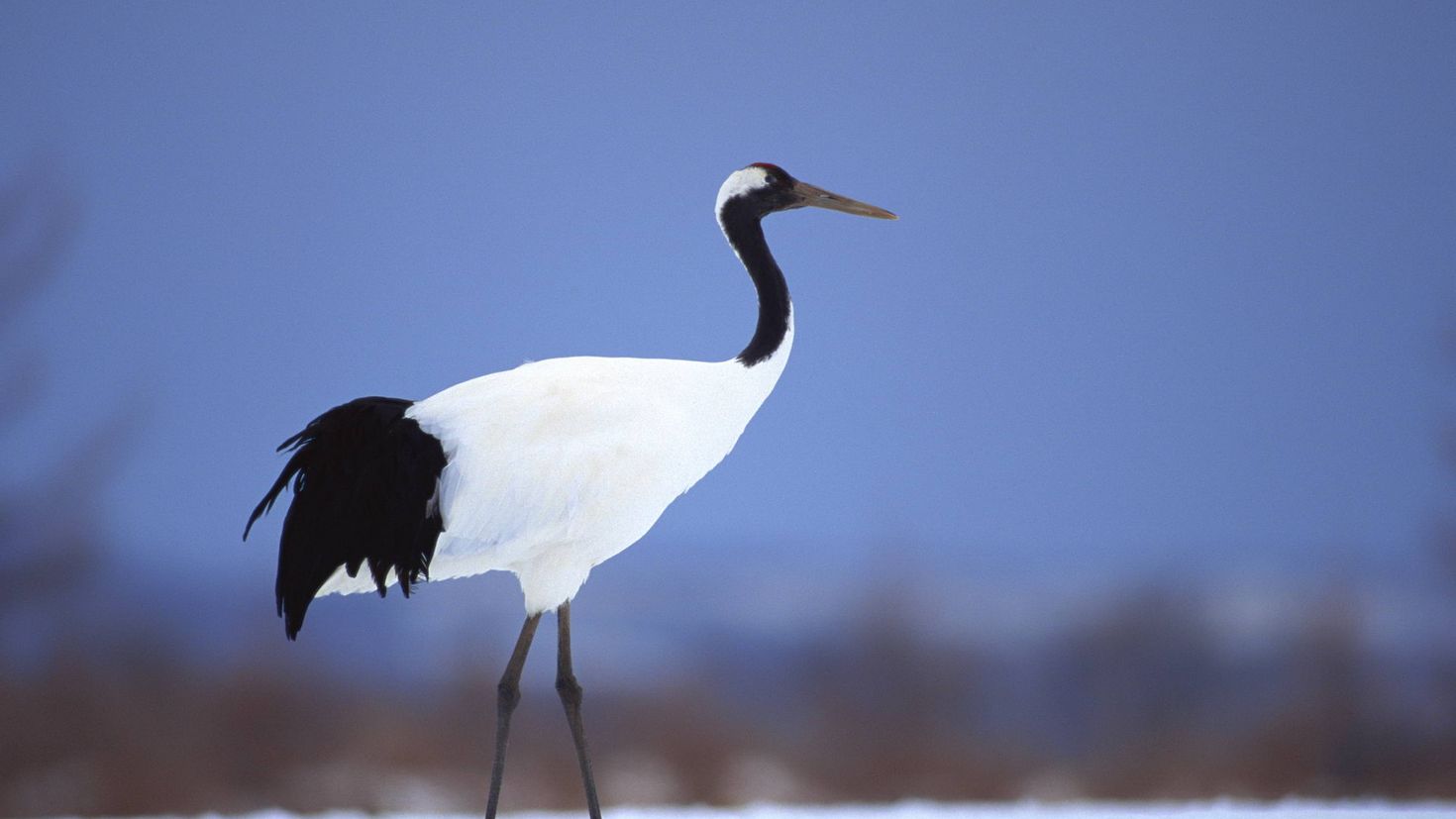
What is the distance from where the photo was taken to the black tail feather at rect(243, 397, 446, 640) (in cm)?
336

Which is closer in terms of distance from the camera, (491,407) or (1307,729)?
(491,407)

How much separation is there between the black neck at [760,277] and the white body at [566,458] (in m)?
0.06

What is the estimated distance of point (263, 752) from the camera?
6391mm

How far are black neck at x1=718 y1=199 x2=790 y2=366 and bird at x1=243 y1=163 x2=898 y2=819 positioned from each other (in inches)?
2.0

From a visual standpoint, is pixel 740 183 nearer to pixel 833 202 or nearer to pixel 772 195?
pixel 772 195

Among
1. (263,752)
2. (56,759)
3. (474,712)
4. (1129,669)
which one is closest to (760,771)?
(474,712)

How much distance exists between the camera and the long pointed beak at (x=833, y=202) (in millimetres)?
3846

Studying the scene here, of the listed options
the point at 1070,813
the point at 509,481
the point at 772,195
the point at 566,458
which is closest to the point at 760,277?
the point at 772,195

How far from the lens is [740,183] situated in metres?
3.77

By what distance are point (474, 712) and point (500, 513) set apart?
10.5 ft

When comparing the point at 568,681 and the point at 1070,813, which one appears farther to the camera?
the point at 1070,813

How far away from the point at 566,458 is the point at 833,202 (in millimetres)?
1096

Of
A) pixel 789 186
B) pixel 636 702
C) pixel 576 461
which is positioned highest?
pixel 789 186

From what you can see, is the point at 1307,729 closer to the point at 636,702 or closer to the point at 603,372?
the point at 636,702
